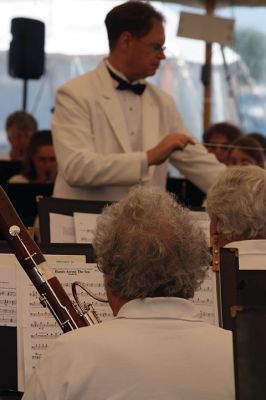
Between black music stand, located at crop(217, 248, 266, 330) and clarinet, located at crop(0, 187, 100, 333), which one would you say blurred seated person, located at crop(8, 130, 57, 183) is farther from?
clarinet, located at crop(0, 187, 100, 333)

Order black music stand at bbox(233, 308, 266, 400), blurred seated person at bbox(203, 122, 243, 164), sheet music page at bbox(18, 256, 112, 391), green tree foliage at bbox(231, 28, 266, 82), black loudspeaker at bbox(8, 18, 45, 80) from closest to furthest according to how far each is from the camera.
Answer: black music stand at bbox(233, 308, 266, 400) < sheet music page at bbox(18, 256, 112, 391) < blurred seated person at bbox(203, 122, 243, 164) < black loudspeaker at bbox(8, 18, 45, 80) < green tree foliage at bbox(231, 28, 266, 82)

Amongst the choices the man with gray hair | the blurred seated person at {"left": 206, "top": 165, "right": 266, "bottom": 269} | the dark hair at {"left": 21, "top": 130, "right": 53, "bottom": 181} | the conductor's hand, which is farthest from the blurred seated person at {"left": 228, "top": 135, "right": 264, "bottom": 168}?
the man with gray hair

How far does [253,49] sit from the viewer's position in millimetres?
7980

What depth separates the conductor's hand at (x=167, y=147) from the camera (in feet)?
12.2

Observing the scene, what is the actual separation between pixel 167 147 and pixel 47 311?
131cm

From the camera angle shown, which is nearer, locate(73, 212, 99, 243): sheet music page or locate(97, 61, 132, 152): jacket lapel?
Answer: locate(73, 212, 99, 243): sheet music page

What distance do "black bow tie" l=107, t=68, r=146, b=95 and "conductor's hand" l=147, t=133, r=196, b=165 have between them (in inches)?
12.0

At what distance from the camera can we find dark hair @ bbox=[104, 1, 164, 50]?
3943mm

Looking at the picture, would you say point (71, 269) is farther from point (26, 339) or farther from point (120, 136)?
point (120, 136)

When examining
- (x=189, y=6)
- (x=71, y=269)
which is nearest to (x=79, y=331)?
(x=71, y=269)

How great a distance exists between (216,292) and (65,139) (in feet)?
4.56

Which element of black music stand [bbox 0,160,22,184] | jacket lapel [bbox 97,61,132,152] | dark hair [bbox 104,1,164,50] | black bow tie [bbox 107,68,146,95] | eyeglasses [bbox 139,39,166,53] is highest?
dark hair [bbox 104,1,164,50]

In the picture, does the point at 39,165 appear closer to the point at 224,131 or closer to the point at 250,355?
the point at 224,131

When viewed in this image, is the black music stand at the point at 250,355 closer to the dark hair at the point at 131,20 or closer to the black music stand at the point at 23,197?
the dark hair at the point at 131,20
